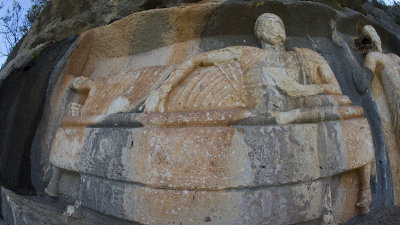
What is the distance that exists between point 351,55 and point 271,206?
2.64 m

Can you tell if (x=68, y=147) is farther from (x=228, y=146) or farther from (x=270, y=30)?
(x=270, y=30)

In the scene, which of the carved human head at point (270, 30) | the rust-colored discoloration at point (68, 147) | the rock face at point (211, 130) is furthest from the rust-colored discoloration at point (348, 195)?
the rust-colored discoloration at point (68, 147)

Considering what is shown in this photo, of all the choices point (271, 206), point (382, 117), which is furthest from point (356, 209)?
point (382, 117)

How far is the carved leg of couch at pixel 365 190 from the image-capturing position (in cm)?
223

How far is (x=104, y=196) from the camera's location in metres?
2.10

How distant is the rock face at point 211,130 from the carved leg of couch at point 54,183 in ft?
0.04

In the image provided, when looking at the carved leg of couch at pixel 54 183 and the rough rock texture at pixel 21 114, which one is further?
the rough rock texture at pixel 21 114

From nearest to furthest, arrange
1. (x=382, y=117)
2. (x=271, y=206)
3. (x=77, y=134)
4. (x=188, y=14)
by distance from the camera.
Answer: (x=271, y=206)
(x=77, y=134)
(x=188, y=14)
(x=382, y=117)

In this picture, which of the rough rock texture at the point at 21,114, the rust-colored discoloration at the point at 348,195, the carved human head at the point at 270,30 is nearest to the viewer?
the rust-colored discoloration at the point at 348,195

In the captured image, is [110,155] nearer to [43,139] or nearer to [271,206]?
[271,206]

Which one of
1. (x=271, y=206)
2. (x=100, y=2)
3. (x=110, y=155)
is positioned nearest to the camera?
(x=271, y=206)

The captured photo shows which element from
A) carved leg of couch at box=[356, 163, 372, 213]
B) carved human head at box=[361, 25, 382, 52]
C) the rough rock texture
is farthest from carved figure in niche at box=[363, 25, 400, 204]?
the rough rock texture

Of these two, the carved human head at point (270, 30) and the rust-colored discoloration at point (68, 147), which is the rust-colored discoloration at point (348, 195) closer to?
the carved human head at point (270, 30)

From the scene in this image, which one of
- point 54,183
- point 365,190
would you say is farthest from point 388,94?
Answer: point 54,183
